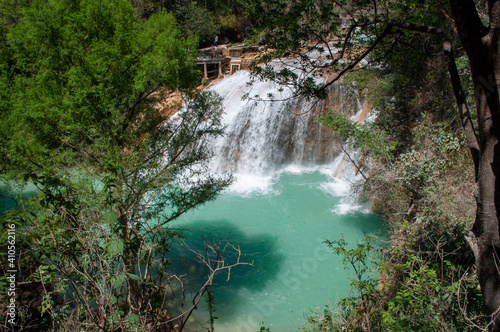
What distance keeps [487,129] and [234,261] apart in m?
7.21

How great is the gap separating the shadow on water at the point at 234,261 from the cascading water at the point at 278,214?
28 millimetres

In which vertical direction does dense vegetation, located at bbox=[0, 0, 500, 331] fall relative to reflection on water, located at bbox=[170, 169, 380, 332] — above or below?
above

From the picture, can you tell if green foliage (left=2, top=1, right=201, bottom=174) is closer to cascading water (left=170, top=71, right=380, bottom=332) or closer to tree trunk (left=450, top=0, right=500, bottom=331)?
cascading water (left=170, top=71, right=380, bottom=332)

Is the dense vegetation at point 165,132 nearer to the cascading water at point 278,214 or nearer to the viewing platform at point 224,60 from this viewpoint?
the cascading water at point 278,214

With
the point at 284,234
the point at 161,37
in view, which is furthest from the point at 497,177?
the point at 284,234

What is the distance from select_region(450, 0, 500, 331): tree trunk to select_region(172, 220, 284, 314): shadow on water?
5104 mm

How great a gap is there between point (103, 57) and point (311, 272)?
23.6 ft

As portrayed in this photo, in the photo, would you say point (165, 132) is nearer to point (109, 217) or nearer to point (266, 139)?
point (109, 217)

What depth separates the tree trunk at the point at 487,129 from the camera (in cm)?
279

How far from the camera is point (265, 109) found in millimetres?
13984

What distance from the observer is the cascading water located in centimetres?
749

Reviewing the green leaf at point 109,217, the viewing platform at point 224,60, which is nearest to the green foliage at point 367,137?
the green leaf at point 109,217

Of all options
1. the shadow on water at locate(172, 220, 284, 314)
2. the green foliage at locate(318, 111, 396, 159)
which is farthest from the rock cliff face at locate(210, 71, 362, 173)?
the green foliage at locate(318, 111, 396, 159)

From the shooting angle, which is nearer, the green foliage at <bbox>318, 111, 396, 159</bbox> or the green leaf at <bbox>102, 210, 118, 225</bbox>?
the green leaf at <bbox>102, 210, 118, 225</bbox>
